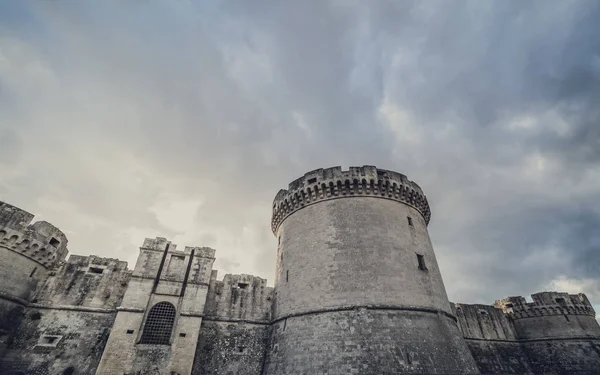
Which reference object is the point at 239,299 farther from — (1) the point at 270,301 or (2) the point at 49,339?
(2) the point at 49,339

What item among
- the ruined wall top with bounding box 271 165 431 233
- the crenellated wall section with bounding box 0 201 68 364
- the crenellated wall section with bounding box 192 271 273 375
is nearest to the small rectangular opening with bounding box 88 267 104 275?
the crenellated wall section with bounding box 0 201 68 364

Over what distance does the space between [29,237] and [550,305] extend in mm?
37528

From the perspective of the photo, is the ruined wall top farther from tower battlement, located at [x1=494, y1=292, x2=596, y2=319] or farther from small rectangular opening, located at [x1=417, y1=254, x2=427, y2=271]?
tower battlement, located at [x1=494, y1=292, x2=596, y2=319]

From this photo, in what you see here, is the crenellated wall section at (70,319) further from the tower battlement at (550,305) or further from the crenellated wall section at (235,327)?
the tower battlement at (550,305)

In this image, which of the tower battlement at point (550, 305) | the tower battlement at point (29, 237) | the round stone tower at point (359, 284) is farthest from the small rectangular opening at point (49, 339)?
the tower battlement at point (550, 305)

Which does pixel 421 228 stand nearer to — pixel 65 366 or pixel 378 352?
pixel 378 352

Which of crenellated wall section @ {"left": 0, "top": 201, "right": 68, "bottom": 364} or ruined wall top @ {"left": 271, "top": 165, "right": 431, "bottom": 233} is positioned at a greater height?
ruined wall top @ {"left": 271, "top": 165, "right": 431, "bottom": 233}

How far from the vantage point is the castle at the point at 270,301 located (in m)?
13.1

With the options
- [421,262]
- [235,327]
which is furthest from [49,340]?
[421,262]

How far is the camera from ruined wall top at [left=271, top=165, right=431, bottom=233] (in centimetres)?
Answer: 1684

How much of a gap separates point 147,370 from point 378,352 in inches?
429

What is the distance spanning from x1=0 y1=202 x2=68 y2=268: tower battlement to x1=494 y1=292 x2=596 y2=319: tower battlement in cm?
3490

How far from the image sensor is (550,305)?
23.9m

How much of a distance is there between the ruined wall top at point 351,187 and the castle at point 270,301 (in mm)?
77
